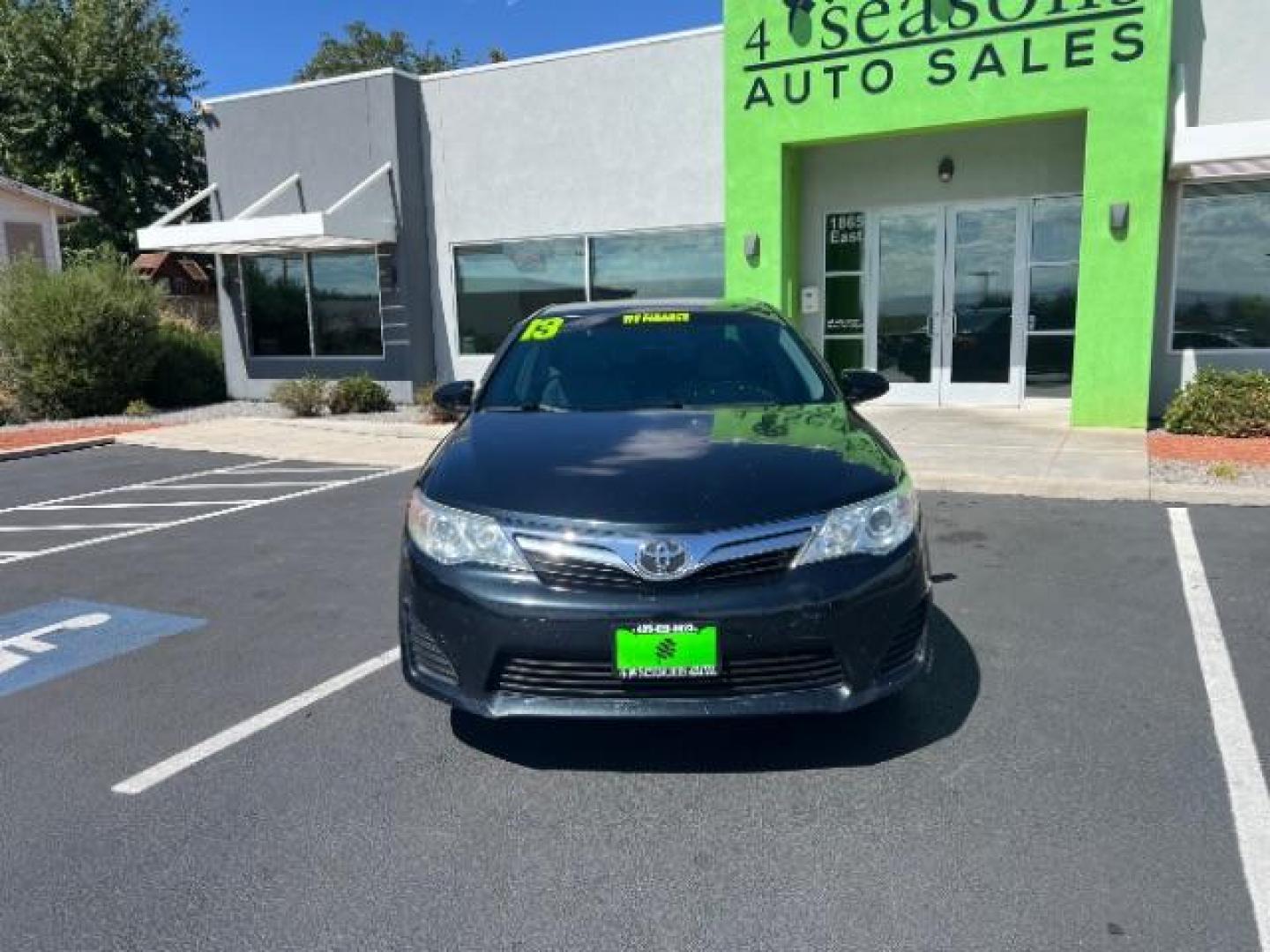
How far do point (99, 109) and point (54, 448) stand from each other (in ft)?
61.1

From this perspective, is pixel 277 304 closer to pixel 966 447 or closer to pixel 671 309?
pixel 966 447

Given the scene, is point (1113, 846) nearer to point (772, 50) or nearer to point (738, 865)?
point (738, 865)

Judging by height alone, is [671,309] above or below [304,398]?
above

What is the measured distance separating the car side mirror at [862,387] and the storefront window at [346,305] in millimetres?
12558

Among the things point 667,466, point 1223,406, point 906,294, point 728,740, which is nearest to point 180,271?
point 906,294

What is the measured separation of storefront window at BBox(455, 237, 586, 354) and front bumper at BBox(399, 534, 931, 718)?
11.7 m

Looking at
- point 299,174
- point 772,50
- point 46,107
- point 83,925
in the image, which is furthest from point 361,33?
point 83,925

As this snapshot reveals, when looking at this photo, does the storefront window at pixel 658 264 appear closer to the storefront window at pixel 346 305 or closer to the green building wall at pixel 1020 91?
the green building wall at pixel 1020 91

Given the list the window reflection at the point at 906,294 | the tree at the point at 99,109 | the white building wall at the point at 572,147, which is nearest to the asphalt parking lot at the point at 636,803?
the window reflection at the point at 906,294

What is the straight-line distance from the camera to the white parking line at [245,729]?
3.46 meters

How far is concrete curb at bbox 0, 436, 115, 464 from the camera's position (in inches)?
470

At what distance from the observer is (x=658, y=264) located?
14039 mm

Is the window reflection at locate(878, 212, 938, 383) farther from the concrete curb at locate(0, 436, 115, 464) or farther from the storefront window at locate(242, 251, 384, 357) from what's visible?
the concrete curb at locate(0, 436, 115, 464)

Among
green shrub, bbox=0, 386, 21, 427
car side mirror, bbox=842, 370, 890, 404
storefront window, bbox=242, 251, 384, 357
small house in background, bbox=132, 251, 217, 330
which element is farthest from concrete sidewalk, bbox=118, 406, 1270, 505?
small house in background, bbox=132, 251, 217, 330
